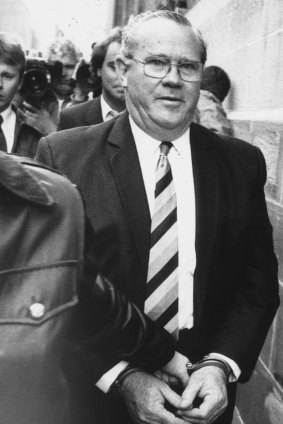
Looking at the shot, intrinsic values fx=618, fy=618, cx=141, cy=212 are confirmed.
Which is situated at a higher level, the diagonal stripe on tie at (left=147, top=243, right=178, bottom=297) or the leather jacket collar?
the leather jacket collar

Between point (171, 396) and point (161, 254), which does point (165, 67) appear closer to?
point (161, 254)

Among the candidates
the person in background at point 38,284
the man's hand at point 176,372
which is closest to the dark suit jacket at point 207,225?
the man's hand at point 176,372

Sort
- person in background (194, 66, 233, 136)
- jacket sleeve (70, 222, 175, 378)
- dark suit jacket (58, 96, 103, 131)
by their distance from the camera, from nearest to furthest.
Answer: jacket sleeve (70, 222, 175, 378) < person in background (194, 66, 233, 136) < dark suit jacket (58, 96, 103, 131)

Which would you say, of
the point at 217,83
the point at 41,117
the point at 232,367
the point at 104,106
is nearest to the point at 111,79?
the point at 104,106

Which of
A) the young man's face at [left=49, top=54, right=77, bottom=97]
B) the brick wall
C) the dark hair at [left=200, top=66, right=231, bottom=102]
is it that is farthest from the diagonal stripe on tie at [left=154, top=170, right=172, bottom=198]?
the young man's face at [left=49, top=54, right=77, bottom=97]

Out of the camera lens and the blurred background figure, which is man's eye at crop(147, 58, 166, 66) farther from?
the camera lens

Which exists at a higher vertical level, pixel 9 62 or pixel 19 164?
pixel 19 164

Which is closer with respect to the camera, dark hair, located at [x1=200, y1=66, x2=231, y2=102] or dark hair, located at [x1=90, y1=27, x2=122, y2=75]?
dark hair, located at [x1=200, y1=66, x2=231, y2=102]

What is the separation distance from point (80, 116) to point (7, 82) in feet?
1.80

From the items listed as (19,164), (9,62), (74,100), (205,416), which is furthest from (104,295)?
(74,100)

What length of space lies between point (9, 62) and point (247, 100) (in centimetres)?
136

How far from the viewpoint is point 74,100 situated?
16.4 ft

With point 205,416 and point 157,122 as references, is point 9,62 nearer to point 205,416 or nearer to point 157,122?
point 157,122

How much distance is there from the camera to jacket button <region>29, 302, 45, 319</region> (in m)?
1.05
